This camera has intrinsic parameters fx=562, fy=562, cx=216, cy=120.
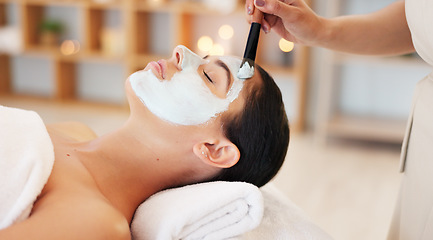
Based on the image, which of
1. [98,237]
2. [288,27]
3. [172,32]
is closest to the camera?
[98,237]

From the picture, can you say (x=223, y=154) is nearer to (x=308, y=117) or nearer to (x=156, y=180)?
(x=156, y=180)

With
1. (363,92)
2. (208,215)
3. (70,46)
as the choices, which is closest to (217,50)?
(363,92)

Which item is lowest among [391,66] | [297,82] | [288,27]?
[297,82]

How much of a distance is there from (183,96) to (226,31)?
3.04 meters

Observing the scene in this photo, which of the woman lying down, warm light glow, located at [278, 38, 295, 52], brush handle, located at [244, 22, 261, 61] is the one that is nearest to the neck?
the woman lying down

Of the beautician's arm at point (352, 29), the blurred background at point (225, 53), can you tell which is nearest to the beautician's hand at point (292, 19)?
the beautician's arm at point (352, 29)

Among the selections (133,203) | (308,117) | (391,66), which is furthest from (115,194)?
(308,117)

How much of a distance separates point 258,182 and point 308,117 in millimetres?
3015

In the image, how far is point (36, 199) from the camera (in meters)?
1.14

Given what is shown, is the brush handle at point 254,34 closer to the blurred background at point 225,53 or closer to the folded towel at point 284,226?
the folded towel at point 284,226

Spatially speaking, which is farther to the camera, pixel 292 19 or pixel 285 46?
pixel 285 46

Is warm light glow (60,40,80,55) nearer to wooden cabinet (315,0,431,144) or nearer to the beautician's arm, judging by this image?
wooden cabinet (315,0,431,144)

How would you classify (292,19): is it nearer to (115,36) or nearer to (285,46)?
(285,46)

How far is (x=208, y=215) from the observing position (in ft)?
3.88
